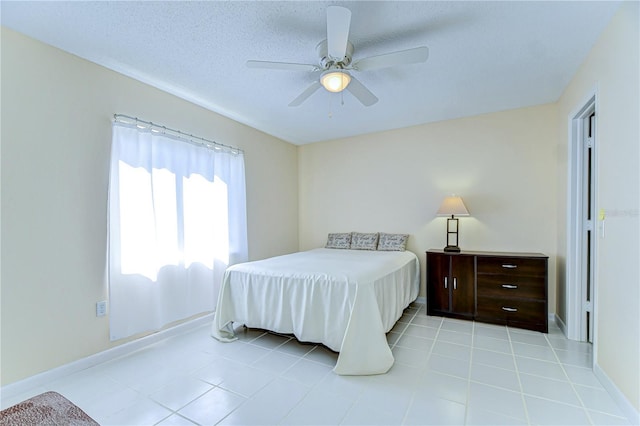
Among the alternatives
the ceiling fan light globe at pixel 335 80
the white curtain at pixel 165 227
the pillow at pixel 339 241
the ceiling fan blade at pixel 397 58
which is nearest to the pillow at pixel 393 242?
the pillow at pixel 339 241

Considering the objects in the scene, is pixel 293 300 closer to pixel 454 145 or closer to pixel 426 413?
pixel 426 413

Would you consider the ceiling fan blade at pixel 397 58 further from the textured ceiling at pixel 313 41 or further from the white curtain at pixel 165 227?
the white curtain at pixel 165 227

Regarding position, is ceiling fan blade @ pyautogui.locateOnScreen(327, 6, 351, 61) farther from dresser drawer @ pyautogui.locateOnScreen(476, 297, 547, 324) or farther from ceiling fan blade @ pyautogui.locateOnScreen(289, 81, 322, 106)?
dresser drawer @ pyautogui.locateOnScreen(476, 297, 547, 324)

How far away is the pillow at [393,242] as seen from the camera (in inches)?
155

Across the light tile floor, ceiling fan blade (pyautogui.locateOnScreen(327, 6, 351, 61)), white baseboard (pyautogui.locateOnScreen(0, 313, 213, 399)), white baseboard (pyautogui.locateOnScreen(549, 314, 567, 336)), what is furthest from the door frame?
white baseboard (pyautogui.locateOnScreen(0, 313, 213, 399))

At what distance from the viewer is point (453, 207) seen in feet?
11.2

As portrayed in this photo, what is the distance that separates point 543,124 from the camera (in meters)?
3.30

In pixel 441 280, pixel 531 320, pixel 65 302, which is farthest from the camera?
pixel 441 280

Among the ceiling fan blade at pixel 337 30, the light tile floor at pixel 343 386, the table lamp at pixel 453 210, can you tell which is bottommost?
the light tile floor at pixel 343 386

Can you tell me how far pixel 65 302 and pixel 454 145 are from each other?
4.38 meters

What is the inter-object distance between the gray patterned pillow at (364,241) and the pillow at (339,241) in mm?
83

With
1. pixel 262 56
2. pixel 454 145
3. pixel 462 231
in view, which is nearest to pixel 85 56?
pixel 262 56

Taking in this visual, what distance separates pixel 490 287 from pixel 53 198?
4117mm

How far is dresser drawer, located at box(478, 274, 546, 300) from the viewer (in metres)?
2.93
